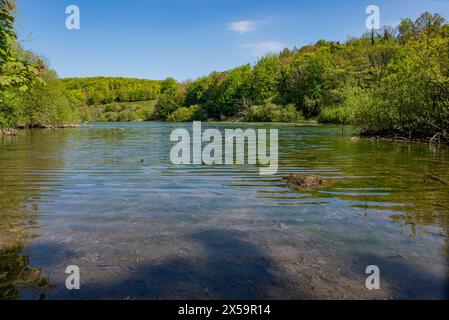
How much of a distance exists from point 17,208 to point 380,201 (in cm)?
978

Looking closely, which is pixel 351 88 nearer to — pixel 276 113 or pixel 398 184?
pixel 276 113

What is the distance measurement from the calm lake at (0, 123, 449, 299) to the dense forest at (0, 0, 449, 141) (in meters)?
3.17

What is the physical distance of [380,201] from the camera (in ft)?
34.6

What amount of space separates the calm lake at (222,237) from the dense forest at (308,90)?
10.4 ft

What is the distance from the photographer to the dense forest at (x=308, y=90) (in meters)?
29.0

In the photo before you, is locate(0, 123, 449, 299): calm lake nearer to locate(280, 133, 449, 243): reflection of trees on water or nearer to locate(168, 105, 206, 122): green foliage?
locate(280, 133, 449, 243): reflection of trees on water

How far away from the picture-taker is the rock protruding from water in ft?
41.8

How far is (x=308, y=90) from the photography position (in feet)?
376

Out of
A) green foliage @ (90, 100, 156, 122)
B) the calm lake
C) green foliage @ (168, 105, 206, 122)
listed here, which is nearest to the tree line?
green foliage @ (168, 105, 206, 122)

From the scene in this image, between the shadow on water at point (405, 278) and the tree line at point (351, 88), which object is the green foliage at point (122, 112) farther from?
the shadow on water at point (405, 278)

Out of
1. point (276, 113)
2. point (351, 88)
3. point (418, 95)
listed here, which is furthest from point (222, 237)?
point (276, 113)

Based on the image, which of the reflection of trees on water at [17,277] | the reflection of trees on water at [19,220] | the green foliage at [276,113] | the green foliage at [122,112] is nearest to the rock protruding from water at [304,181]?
the reflection of trees on water at [19,220]

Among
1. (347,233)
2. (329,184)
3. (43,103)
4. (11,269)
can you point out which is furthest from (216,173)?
(43,103)
